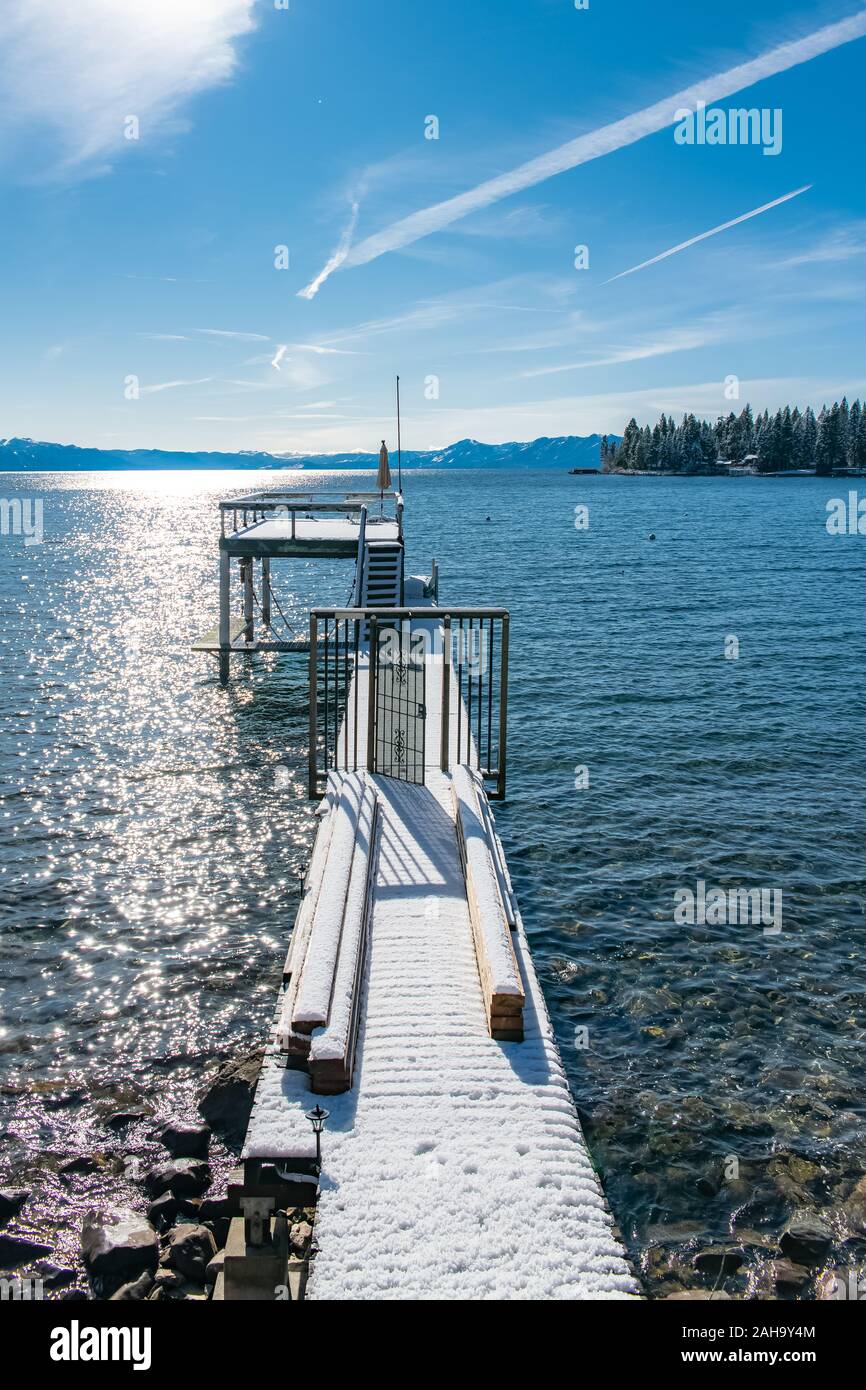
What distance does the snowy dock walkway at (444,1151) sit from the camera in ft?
23.2

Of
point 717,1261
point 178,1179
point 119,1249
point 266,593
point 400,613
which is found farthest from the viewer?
point 266,593

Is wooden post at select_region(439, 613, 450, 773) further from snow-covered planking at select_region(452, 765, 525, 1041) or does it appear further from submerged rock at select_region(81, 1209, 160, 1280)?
submerged rock at select_region(81, 1209, 160, 1280)

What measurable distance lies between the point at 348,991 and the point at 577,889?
837 centimetres

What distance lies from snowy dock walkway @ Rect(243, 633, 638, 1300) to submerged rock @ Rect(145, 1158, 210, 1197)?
6.58ft

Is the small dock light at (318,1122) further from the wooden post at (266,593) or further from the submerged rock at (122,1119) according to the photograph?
the wooden post at (266,593)

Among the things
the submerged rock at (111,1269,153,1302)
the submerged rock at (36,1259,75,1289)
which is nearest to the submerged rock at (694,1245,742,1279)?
the submerged rock at (111,1269,153,1302)

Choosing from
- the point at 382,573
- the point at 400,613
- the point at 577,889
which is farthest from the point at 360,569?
the point at 577,889

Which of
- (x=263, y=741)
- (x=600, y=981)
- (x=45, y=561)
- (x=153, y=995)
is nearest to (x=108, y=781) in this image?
(x=263, y=741)

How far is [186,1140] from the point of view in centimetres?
1084

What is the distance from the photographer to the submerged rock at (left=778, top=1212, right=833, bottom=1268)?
30.8 ft

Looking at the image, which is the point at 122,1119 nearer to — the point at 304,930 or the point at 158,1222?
the point at 158,1222

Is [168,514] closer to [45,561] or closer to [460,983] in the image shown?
[45,561]

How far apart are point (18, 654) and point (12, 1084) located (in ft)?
102

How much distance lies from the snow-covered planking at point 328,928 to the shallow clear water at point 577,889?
2.74 metres
